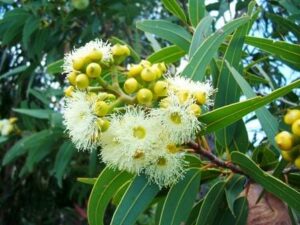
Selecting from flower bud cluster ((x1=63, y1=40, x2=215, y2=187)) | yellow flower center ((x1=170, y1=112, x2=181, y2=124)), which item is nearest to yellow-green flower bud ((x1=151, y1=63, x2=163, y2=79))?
flower bud cluster ((x1=63, y1=40, x2=215, y2=187))

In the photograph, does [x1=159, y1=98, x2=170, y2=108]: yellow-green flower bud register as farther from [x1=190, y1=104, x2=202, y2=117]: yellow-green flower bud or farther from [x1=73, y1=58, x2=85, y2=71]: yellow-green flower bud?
[x1=73, y1=58, x2=85, y2=71]: yellow-green flower bud

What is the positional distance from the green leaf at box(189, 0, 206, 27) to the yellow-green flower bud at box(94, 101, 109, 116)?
0.68 meters

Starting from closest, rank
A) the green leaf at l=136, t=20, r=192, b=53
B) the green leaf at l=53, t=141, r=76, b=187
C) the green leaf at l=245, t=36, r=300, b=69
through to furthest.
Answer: the green leaf at l=245, t=36, r=300, b=69, the green leaf at l=136, t=20, r=192, b=53, the green leaf at l=53, t=141, r=76, b=187

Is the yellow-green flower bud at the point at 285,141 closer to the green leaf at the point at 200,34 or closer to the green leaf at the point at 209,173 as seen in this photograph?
the green leaf at the point at 209,173

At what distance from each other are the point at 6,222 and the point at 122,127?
393 cm

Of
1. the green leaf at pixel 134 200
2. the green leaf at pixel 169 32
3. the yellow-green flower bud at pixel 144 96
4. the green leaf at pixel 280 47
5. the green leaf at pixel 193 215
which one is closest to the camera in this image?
the yellow-green flower bud at pixel 144 96

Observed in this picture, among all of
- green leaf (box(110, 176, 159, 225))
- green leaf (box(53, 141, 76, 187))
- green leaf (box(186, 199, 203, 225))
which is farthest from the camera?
green leaf (box(53, 141, 76, 187))

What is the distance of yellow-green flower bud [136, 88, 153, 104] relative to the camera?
47.4 inches

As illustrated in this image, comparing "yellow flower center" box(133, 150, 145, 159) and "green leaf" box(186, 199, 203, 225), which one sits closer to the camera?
"yellow flower center" box(133, 150, 145, 159)

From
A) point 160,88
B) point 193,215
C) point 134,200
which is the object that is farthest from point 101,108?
point 193,215

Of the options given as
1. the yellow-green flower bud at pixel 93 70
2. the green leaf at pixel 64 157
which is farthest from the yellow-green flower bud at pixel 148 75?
the green leaf at pixel 64 157

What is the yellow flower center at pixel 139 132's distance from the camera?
1.22m

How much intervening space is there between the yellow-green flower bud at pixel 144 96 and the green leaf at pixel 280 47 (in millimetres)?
458

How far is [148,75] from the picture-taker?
1233mm
